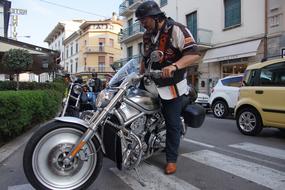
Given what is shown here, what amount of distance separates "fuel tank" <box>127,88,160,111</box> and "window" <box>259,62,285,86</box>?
3547 millimetres

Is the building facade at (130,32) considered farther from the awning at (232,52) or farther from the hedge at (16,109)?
the hedge at (16,109)

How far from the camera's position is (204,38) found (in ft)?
64.8

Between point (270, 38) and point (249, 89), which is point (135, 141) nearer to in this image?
point (249, 89)

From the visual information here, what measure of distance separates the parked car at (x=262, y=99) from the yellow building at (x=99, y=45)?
48457 mm

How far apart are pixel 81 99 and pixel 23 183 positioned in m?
3.32

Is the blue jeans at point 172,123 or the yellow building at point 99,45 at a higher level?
the yellow building at point 99,45

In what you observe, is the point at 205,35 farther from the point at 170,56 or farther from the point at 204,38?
the point at 170,56

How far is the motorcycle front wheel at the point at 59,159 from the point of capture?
2941 mm

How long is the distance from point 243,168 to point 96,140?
2098 mm

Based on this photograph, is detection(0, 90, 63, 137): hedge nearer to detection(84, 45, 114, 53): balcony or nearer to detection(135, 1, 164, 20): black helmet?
detection(135, 1, 164, 20): black helmet

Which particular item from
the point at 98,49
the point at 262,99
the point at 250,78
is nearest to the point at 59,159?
the point at 262,99

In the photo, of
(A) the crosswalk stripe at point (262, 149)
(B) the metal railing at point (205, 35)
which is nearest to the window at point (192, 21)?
(B) the metal railing at point (205, 35)

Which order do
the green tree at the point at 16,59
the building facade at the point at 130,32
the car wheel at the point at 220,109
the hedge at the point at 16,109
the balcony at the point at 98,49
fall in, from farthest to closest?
the balcony at the point at 98,49 → the building facade at the point at 130,32 → the green tree at the point at 16,59 → the car wheel at the point at 220,109 → the hedge at the point at 16,109

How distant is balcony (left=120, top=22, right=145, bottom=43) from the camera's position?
1125 inches
